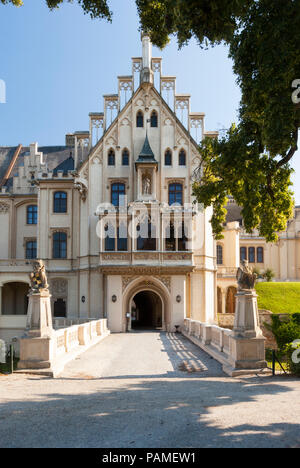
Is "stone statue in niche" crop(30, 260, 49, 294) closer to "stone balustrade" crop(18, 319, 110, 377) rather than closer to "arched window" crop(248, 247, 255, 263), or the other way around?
"stone balustrade" crop(18, 319, 110, 377)

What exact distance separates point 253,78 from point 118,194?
23.4 m

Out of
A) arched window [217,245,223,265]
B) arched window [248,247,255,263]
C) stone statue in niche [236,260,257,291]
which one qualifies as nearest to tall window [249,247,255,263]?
arched window [248,247,255,263]

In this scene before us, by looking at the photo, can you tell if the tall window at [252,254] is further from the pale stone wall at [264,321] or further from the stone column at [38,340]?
the stone column at [38,340]

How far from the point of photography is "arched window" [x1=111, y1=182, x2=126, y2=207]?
35.1m

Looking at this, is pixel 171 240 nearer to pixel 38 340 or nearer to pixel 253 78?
pixel 38 340

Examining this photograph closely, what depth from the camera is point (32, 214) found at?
4041cm

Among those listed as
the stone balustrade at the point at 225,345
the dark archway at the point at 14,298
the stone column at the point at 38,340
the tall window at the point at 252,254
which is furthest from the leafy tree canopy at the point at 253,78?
the tall window at the point at 252,254

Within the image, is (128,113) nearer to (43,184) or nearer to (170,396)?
(43,184)

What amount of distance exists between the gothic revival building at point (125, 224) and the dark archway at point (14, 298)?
0.42 ft

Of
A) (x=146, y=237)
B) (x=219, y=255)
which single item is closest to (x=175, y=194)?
(x=146, y=237)

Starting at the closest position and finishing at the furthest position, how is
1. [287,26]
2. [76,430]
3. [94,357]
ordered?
[76,430], [287,26], [94,357]

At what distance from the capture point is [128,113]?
3588cm
